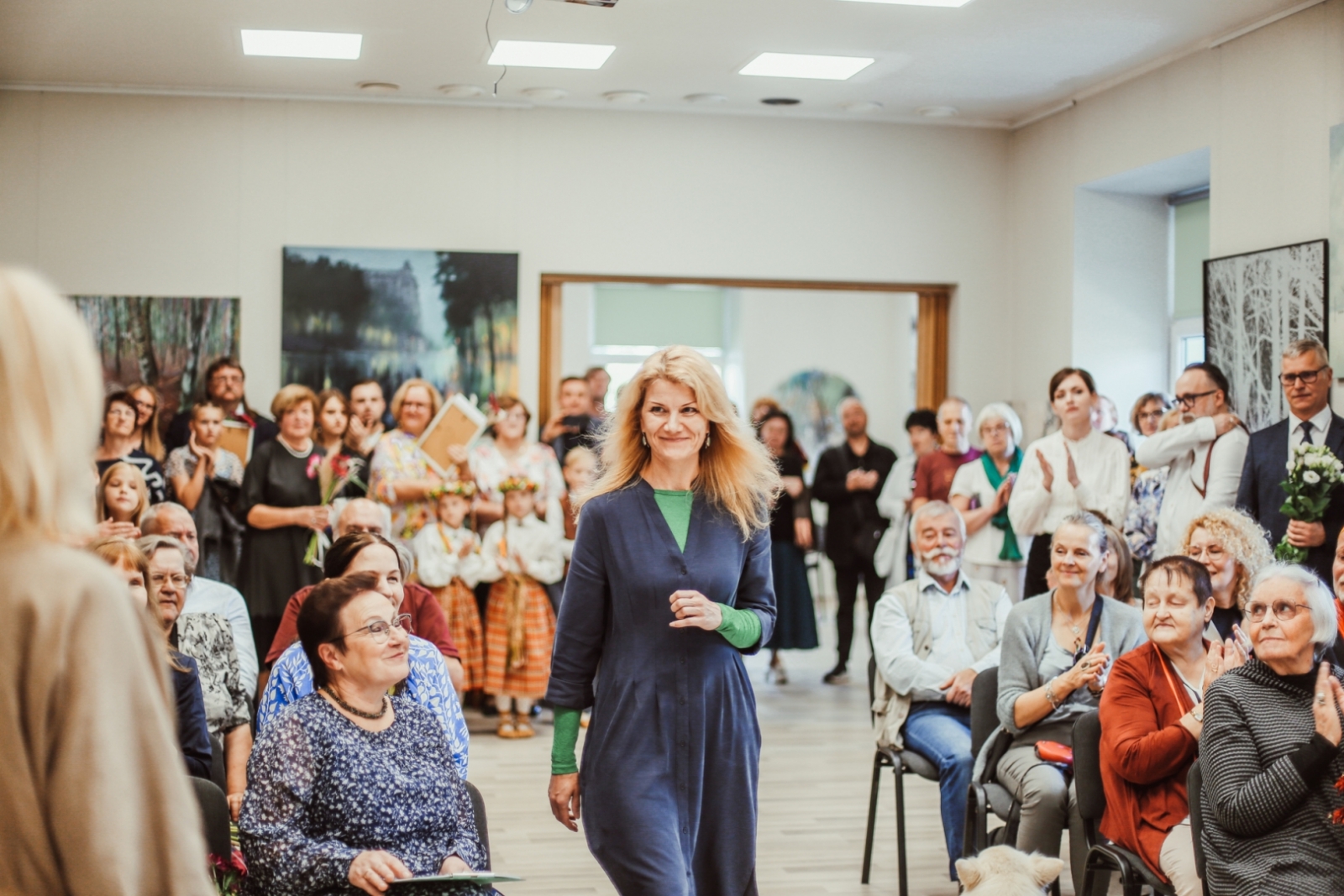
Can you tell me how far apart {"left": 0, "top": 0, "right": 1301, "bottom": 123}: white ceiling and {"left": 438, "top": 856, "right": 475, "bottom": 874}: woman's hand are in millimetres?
4501

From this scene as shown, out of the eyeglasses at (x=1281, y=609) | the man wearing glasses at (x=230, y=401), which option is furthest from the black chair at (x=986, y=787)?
the man wearing glasses at (x=230, y=401)

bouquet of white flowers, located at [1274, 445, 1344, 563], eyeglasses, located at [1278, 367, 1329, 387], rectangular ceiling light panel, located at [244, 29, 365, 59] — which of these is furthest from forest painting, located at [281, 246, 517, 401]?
bouquet of white flowers, located at [1274, 445, 1344, 563]

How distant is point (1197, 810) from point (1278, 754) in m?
0.24

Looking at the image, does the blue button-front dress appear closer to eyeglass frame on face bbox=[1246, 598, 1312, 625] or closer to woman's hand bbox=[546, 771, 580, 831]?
woman's hand bbox=[546, 771, 580, 831]

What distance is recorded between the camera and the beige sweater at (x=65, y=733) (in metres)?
1.24

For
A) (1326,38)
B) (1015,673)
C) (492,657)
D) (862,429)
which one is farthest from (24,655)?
(862,429)

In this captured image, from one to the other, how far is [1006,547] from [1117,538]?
2.43 m

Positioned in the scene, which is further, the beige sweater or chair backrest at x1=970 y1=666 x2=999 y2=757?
chair backrest at x1=970 y1=666 x2=999 y2=757

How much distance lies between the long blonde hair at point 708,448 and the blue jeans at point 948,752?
1728 millimetres

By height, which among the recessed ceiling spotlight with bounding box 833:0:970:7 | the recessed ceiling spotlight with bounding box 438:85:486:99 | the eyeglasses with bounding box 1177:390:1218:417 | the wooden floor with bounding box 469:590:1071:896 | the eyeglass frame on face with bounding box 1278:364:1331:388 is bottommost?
the wooden floor with bounding box 469:590:1071:896

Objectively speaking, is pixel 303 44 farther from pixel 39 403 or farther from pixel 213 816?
pixel 39 403

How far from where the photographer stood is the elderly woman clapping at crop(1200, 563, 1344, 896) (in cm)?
278

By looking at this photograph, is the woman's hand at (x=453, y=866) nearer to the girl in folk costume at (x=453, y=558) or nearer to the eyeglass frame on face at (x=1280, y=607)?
the eyeglass frame on face at (x=1280, y=607)

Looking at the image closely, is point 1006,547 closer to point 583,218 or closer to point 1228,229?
point 1228,229
